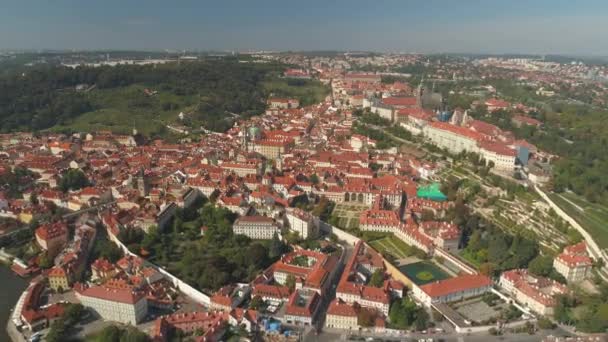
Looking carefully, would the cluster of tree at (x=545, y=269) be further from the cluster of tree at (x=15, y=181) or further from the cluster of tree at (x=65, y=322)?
the cluster of tree at (x=15, y=181)

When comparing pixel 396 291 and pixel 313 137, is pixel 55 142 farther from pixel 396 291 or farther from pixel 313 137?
pixel 396 291

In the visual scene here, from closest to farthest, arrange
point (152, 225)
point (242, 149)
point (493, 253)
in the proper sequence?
point (493, 253) → point (152, 225) → point (242, 149)

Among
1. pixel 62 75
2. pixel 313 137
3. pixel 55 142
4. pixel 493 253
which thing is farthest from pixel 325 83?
pixel 493 253

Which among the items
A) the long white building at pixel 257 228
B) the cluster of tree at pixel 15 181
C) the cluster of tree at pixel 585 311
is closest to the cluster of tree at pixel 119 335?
the long white building at pixel 257 228

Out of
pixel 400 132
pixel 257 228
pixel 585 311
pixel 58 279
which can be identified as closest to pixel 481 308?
pixel 585 311

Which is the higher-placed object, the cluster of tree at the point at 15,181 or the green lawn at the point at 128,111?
the green lawn at the point at 128,111

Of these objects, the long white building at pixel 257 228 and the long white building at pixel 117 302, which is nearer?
the long white building at pixel 117 302

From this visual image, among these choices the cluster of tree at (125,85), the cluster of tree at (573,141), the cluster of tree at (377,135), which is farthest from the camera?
the cluster of tree at (125,85)

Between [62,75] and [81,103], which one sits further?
[62,75]
